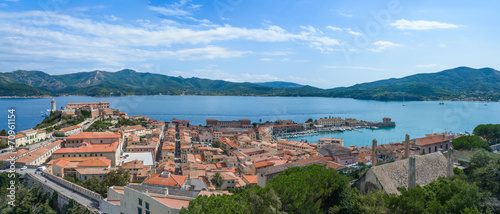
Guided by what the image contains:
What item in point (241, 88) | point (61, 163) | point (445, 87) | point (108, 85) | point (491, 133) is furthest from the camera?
point (241, 88)

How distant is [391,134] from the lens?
45.9m

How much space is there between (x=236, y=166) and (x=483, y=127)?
76.7ft

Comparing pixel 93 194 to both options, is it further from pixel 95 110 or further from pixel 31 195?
pixel 95 110

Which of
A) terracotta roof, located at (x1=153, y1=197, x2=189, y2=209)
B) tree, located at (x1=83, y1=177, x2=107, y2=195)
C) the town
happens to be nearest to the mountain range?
the town

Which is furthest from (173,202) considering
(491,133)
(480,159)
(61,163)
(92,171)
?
(491,133)

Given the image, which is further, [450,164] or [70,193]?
[70,193]

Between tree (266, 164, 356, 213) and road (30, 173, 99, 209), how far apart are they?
7.38 m

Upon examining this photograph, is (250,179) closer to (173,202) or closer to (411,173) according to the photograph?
(411,173)

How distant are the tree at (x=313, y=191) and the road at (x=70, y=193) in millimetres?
7378

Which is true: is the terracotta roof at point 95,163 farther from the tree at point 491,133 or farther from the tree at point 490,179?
the tree at point 491,133

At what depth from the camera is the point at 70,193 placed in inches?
502

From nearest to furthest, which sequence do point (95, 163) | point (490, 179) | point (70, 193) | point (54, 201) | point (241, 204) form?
point (241, 204), point (490, 179), point (70, 193), point (54, 201), point (95, 163)

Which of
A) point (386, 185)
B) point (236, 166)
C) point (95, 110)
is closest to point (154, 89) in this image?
point (95, 110)

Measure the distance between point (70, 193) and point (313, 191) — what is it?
34.6 ft
